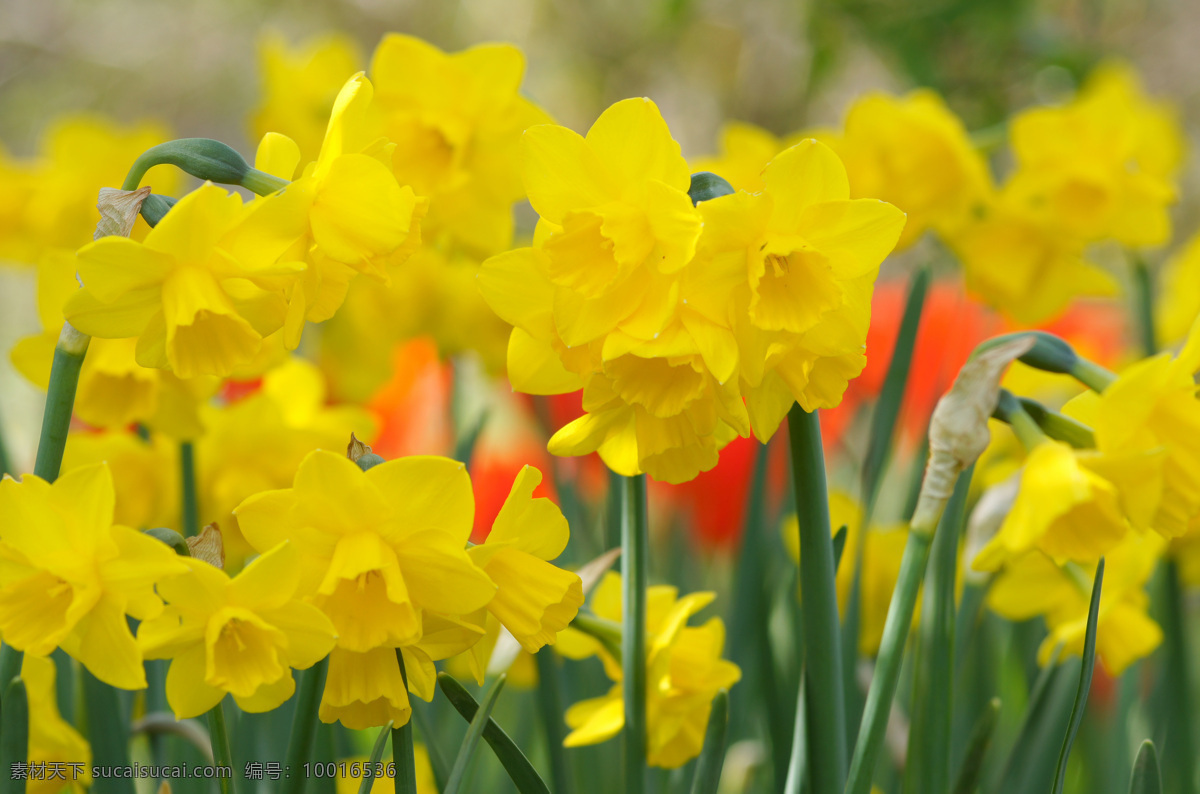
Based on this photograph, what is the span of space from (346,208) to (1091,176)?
3.07 feet

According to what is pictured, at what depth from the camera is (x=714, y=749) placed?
2.22 feet

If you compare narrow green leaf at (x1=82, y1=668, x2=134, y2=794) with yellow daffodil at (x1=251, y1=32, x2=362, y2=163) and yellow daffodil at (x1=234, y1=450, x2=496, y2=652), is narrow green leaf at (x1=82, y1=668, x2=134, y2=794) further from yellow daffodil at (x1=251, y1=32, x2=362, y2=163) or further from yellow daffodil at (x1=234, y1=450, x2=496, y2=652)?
yellow daffodil at (x1=251, y1=32, x2=362, y2=163)

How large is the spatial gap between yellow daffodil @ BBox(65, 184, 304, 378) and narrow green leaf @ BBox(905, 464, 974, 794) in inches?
19.5

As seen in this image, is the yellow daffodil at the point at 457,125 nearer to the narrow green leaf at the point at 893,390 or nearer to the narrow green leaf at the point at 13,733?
the narrow green leaf at the point at 893,390

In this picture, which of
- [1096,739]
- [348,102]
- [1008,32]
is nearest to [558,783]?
[348,102]

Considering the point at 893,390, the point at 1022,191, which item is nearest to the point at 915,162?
the point at 1022,191

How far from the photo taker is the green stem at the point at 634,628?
0.68 meters

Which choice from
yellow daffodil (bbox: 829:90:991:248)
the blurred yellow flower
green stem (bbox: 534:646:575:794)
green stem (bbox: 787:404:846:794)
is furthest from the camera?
yellow daffodil (bbox: 829:90:991:248)

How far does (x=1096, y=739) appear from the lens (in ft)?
4.24

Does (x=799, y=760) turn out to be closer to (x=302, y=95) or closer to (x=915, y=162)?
(x=915, y=162)

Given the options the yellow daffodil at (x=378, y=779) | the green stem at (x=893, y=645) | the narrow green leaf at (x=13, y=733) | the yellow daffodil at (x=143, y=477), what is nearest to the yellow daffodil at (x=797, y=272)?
the green stem at (x=893, y=645)

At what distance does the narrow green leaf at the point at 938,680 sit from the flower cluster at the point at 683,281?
0.26 metres

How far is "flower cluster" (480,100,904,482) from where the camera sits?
50 centimetres

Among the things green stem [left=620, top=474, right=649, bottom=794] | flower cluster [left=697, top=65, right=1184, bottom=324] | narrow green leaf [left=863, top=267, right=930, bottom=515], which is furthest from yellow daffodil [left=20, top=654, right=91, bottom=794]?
flower cluster [left=697, top=65, right=1184, bottom=324]
